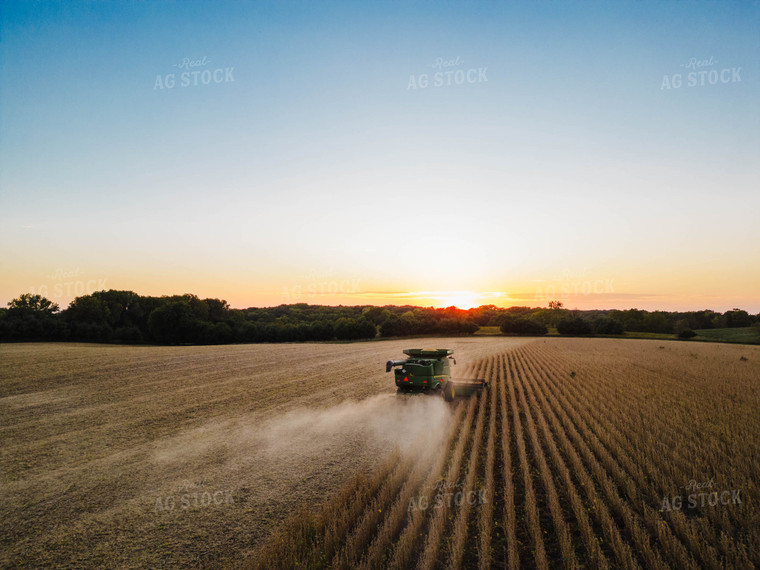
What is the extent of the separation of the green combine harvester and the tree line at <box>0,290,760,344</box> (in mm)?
65636

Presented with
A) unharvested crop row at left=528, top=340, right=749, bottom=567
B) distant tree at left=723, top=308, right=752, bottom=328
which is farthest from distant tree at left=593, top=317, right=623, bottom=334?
unharvested crop row at left=528, top=340, right=749, bottom=567

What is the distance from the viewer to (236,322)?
264ft

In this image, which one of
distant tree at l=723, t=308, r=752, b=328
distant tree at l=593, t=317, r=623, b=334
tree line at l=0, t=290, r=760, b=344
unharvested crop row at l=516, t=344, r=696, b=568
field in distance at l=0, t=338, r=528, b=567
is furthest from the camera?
distant tree at l=723, t=308, r=752, b=328

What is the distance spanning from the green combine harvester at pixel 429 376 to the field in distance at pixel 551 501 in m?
2.37

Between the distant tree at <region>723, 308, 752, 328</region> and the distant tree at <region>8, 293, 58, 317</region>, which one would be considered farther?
the distant tree at <region>723, 308, 752, 328</region>

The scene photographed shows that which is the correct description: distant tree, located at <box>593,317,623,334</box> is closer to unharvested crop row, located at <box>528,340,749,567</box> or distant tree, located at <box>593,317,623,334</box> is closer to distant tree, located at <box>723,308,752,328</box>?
distant tree, located at <box>723,308,752,328</box>

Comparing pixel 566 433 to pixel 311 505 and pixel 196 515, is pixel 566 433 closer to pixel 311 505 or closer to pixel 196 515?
pixel 311 505

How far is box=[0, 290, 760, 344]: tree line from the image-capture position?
2420 inches

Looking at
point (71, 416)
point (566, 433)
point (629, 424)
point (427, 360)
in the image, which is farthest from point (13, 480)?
point (629, 424)

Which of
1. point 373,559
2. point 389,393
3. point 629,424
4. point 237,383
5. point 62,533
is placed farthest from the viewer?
point 237,383

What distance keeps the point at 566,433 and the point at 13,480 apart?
16.2 meters

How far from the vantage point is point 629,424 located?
1345 cm

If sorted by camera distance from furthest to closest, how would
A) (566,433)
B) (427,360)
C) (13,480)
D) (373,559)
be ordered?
1. (427,360)
2. (566,433)
3. (13,480)
4. (373,559)

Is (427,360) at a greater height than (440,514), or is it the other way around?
(427,360)
